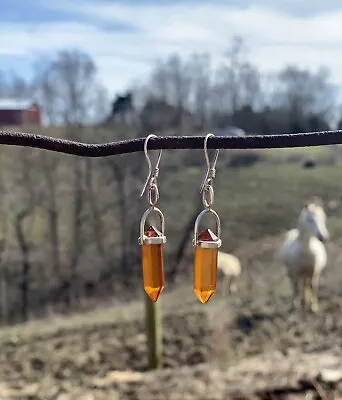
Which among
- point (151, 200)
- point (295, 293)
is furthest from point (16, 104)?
point (151, 200)

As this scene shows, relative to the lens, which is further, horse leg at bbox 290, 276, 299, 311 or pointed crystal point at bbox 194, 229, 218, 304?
horse leg at bbox 290, 276, 299, 311

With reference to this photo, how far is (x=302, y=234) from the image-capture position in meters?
7.04

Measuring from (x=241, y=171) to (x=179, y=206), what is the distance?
217 centimetres

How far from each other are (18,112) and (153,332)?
56.0 ft

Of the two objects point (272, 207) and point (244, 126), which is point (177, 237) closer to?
point (272, 207)

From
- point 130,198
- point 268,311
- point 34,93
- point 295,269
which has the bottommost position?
point 268,311

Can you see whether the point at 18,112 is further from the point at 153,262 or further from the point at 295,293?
the point at 153,262

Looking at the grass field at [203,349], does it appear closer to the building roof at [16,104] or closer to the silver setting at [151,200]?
the silver setting at [151,200]

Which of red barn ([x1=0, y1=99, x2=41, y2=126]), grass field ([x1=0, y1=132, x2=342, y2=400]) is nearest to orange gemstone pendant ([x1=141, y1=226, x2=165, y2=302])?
grass field ([x1=0, y1=132, x2=342, y2=400])

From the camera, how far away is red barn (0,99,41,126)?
20688 millimetres

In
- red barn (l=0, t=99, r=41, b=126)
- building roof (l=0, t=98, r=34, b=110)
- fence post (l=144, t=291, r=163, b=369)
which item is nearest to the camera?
fence post (l=144, t=291, r=163, b=369)

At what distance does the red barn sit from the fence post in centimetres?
1561

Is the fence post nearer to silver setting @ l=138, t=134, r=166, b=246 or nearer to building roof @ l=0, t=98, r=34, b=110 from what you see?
silver setting @ l=138, t=134, r=166, b=246

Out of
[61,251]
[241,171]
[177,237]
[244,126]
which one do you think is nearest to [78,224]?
[61,251]
